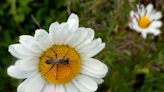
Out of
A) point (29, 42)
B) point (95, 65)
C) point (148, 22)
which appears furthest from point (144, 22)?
point (29, 42)

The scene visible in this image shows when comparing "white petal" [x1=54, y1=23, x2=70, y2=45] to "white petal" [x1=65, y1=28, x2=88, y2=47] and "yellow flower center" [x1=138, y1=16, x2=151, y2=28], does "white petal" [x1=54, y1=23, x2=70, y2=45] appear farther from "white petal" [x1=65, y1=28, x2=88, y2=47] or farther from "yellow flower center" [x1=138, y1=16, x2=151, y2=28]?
"yellow flower center" [x1=138, y1=16, x2=151, y2=28]

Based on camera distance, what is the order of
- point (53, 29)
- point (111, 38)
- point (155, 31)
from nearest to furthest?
point (53, 29), point (111, 38), point (155, 31)

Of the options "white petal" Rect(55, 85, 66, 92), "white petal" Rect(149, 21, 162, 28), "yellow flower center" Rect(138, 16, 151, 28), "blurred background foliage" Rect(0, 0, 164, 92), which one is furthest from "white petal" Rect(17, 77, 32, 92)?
"white petal" Rect(149, 21, 162, 28)

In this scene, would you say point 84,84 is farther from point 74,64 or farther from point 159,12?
point 159,12

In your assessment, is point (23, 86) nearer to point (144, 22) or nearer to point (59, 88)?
point (59, 88)

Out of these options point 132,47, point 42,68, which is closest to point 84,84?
point 42,68

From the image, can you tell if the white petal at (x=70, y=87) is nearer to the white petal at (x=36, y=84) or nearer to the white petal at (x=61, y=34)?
the white petal at (x=36, y=84)

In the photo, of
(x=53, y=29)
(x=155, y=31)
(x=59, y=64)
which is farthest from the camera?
(x=155, y=31)

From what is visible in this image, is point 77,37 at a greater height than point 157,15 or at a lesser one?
lesser
